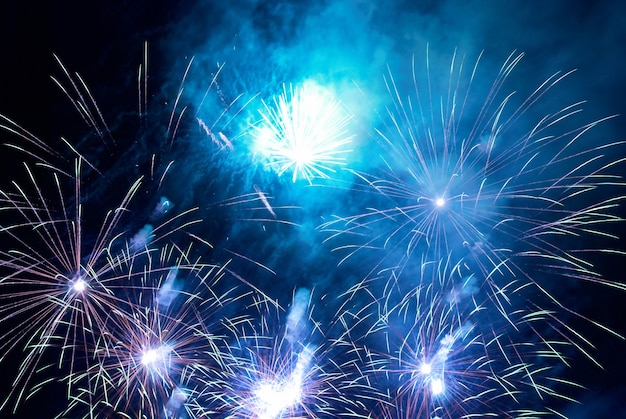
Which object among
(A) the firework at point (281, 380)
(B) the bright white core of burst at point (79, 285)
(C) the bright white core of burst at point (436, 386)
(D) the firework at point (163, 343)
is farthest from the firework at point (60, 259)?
(C) the bright white core of burst at point (436, 386)

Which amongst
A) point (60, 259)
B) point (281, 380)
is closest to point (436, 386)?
point (281, 380)

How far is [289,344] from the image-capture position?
1107 cm

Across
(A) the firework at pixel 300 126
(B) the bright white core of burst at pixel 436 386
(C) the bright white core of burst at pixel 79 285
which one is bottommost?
(C) the bright white core of burst at pixel 79 285

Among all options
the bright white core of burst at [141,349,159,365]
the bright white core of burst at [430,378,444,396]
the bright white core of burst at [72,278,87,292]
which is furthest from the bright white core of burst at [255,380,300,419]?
the bright white core of burst at [72,278,87,292]

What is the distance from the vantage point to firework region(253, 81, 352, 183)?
10068mm

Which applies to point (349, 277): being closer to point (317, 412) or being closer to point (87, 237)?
point (317, 412)

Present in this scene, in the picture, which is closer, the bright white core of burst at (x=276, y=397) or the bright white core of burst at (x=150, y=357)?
the bright white core of burst at (x=150, y=357)

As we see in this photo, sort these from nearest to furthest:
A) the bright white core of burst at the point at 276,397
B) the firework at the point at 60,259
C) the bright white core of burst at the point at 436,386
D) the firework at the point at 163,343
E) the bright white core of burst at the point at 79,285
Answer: the firework at the point at 60,259, the bright white core of burst at the point at 79,285, the firework at the point at 163,343, the bright white core of burst at the point at 276,397, the bright white core of burst at the point at 436,386

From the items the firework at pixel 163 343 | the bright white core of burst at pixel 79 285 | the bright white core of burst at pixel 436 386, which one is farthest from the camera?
the bright white core of burst at pixel 436 386

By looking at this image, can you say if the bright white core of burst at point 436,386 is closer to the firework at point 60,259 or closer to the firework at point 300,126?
the firework at point 300,126

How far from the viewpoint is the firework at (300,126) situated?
396 inches

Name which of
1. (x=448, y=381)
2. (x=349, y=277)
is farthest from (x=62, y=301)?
(x=448, y=381)

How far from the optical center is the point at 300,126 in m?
9.99

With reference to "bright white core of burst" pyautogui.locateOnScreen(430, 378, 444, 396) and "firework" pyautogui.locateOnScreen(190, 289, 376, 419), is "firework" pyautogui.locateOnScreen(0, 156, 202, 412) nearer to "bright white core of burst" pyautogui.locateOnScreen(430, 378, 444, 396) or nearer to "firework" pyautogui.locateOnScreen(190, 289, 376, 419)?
"firework" pyautogui.locateOnScreen(190, 289, 376, 419)
